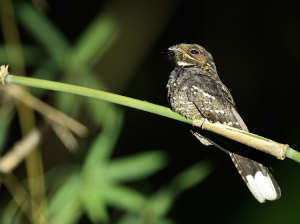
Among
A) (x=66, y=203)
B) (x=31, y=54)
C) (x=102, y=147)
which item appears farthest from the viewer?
(x=31, y=54)

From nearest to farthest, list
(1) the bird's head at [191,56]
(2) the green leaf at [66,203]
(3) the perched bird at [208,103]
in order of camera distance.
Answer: (3) the perched bird at [208,103] < (2) the green leaf at [66,203] < (1) the bird's head at [191,56]

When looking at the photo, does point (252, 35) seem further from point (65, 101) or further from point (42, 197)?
point (42, 197)

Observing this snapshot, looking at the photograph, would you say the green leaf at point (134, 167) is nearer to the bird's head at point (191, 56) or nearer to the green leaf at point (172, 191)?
the green leaf at point (172, 191)

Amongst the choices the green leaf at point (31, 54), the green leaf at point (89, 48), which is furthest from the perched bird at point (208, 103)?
the green leaf at point (31, 54)

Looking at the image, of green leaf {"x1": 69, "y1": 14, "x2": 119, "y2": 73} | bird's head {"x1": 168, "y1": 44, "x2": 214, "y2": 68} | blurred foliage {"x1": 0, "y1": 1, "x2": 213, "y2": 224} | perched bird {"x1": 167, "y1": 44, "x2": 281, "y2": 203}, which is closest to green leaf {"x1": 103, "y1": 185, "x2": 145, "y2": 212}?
blurred foliage {"x1": 0, "y1": 1, "x2": 213, "y2": 224}

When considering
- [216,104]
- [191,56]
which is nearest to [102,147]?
[216,104]

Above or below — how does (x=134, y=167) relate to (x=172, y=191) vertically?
above

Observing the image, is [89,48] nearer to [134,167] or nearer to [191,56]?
[191,56]

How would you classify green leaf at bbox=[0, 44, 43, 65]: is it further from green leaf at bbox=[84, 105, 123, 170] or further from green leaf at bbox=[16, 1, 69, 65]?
green leaf at bbox=[84, 105, 123, 170]
